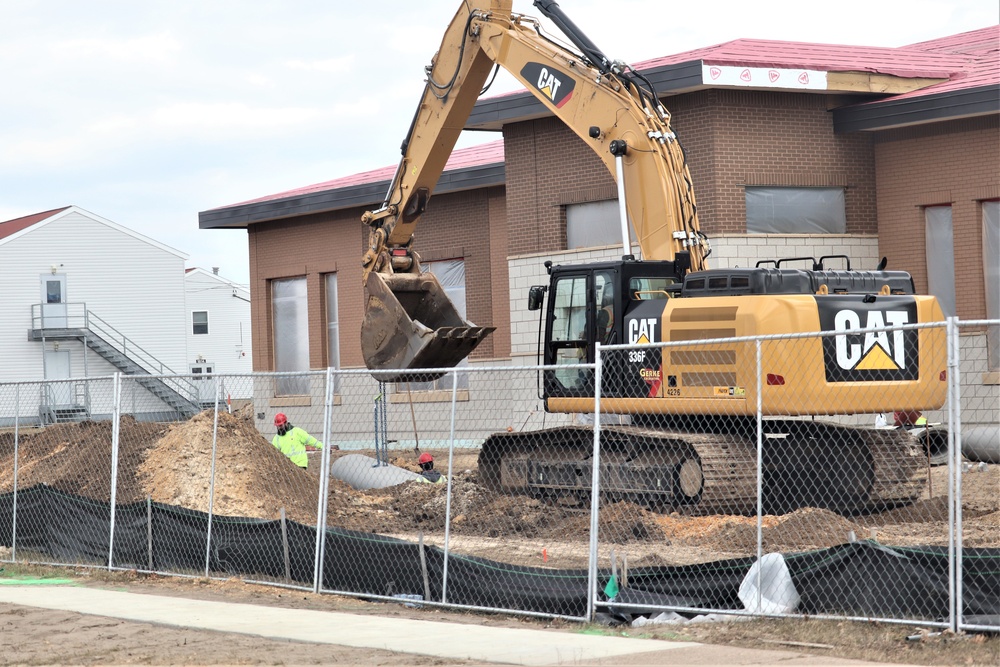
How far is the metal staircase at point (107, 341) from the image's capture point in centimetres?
5359

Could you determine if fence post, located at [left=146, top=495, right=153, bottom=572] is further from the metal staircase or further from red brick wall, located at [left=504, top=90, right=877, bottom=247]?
the metal staircase

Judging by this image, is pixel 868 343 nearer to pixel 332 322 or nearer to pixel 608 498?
pixel 608 498

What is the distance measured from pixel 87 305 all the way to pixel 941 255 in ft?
136

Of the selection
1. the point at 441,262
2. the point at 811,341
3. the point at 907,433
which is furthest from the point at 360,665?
the point at 441,262

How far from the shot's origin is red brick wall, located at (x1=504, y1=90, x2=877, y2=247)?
72.6 feet

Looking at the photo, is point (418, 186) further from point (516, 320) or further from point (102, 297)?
point (102, 297)

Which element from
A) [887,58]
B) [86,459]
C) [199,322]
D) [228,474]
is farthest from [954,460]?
[199,322]

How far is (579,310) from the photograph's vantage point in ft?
53.1

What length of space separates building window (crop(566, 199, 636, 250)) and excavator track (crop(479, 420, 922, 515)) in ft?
25.9

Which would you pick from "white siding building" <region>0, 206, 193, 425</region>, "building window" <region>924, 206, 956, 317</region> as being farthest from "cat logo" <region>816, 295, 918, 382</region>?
"white siding building" <region>0, 206, 193, 425</region>

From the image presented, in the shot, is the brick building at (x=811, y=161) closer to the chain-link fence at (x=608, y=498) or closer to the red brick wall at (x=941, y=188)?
the red brick wall at (x=941, y=188)

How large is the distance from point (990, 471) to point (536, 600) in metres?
10.5

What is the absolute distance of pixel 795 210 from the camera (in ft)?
74.9

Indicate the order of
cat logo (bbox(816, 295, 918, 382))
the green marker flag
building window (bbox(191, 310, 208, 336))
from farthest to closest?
A: building window (bbox(191, 310, 208, 336))
cat logo (bbox(816, 295, 918, 382))
the green marker flag
